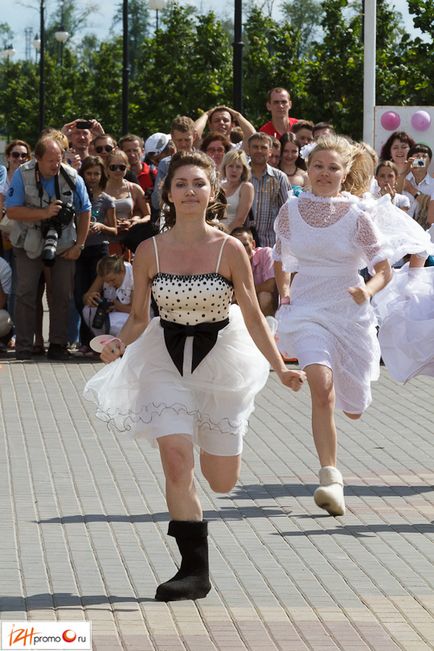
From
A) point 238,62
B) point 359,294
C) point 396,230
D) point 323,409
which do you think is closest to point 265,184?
point 396,230

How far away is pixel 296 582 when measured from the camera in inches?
261

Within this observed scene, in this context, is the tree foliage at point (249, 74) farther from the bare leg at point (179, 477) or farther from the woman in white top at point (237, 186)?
the bare leg at point (179, 477)

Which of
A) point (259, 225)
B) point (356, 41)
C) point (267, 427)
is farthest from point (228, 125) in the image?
point (356, 41)

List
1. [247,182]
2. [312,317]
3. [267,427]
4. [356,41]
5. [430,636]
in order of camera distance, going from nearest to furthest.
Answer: [430,636] → [312,317] → [267,427] → [247,182] → [356,41]

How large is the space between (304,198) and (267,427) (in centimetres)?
287

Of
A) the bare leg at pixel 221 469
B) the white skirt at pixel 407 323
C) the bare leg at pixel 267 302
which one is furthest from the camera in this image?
the bare leg at pixel 267 302

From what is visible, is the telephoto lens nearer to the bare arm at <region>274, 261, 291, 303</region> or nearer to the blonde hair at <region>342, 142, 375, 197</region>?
the bare arm at <region>274, 261, 291, 303</region>

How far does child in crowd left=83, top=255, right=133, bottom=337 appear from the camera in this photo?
14.8 meters

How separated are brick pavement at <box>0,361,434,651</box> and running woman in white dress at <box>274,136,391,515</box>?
798 millimetres

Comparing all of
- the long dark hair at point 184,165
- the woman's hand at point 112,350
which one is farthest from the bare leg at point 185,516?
the long dark hair at point 184,165

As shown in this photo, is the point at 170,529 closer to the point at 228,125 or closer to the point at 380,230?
the point at 380,230

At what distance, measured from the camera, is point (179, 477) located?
6.35 metres

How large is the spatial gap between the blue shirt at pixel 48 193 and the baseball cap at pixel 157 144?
9.22ft

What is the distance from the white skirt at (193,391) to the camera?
6.57 meters
